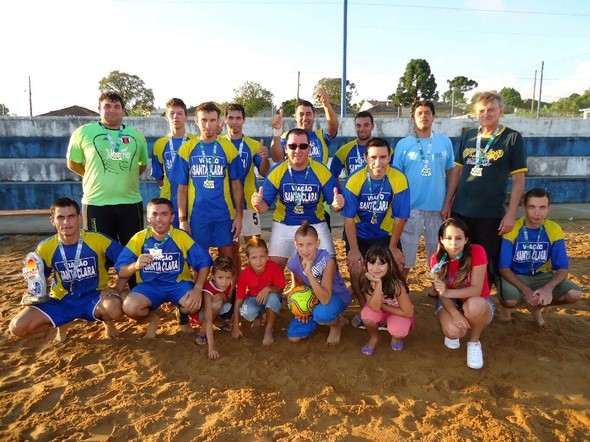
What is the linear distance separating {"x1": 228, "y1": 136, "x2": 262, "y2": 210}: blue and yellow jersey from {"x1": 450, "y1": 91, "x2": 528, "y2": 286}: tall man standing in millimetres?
2217

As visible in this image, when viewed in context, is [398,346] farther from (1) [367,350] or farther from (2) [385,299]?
(2) [385,299]

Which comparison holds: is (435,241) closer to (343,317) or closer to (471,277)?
(471,277)

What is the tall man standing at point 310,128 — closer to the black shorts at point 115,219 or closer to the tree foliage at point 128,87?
the black shorts at point 115,219

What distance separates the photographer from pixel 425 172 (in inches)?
172

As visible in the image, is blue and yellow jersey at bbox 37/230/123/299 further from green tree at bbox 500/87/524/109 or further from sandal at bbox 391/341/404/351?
green tree at bbox 500/87/524/109

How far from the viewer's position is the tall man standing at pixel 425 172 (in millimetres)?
4359

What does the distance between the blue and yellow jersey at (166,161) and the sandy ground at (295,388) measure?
1.47m

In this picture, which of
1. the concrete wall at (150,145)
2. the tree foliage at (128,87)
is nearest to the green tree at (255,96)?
the tree foliage at (128,87)

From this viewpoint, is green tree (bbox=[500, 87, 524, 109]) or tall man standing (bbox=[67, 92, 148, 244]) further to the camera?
green tree (bbox=[500, 87, 524, 109])

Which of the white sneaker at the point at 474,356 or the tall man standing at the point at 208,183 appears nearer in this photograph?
the white sneaker at the point at 474,356

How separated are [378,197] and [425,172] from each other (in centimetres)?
73

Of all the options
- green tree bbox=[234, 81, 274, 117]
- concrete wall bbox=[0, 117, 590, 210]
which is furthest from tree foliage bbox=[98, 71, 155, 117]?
concrete wall bbox=[0, 117, 590, 210]

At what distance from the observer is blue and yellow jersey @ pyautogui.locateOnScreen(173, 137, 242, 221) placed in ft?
14.0

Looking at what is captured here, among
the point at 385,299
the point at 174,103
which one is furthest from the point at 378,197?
the point at 174,103
